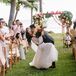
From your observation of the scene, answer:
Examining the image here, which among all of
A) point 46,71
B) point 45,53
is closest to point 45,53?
point 45,53

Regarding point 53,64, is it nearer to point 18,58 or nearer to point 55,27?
point 18,58

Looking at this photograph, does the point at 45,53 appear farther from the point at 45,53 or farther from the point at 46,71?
the point at 46,71

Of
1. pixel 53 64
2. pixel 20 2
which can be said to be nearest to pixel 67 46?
pixel 53 64

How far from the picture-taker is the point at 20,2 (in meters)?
36.6

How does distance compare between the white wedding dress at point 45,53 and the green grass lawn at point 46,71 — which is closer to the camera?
the green grass lawn at point 46,71

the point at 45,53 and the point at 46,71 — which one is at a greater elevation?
the point at 45,53

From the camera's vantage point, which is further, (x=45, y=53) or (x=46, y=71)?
(x=45, y=53)

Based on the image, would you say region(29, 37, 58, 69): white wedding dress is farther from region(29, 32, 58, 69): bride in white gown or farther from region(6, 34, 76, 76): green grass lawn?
region(6, 34, 76, 76): green grass lawn

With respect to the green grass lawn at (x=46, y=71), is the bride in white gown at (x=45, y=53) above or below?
above

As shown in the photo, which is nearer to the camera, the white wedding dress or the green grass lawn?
the green grass lawn

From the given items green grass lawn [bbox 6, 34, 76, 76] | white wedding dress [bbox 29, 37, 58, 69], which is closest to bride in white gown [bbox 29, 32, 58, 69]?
white wedding dress [bbox 29, 37, 58, 69]

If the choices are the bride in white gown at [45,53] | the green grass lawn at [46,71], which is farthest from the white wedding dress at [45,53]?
the green grass lawn at [46,71]

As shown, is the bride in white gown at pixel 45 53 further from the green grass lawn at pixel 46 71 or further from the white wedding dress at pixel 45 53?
the green grass lawn at pixel 46 71

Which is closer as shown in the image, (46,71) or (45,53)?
(46,71)
